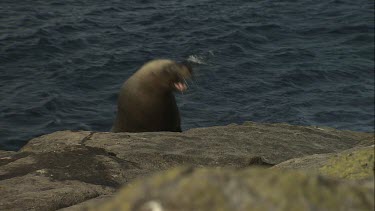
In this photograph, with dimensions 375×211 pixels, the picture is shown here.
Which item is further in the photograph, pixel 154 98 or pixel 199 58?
pixel 199 58

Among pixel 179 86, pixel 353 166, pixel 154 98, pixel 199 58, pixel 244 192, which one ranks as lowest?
pixel 199 58

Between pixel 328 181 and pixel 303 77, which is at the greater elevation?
pixel 328 181

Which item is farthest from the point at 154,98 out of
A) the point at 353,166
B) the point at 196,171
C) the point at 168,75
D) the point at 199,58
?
the point at 199,58

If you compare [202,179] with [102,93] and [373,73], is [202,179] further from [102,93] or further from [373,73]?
[373,73]

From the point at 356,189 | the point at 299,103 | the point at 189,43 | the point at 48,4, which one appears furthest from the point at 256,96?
the point at 356,189

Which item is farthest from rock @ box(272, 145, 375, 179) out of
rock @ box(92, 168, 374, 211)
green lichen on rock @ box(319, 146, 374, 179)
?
rock @ box(92, 168, 374, 211)

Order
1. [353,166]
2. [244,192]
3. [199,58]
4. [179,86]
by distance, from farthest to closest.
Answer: [199,58] → [179,86] → [353,166] → [244,192]

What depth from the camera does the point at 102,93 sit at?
54.4ft

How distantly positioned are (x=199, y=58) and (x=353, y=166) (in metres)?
16.7

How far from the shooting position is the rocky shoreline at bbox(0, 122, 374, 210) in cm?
176

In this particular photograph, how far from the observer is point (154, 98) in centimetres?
922

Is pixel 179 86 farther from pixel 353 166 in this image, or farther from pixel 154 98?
pixel 353 166

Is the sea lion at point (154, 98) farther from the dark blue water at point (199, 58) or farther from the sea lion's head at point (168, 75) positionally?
the dark blue water at point (199, 58)

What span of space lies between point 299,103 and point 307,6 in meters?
9.33
